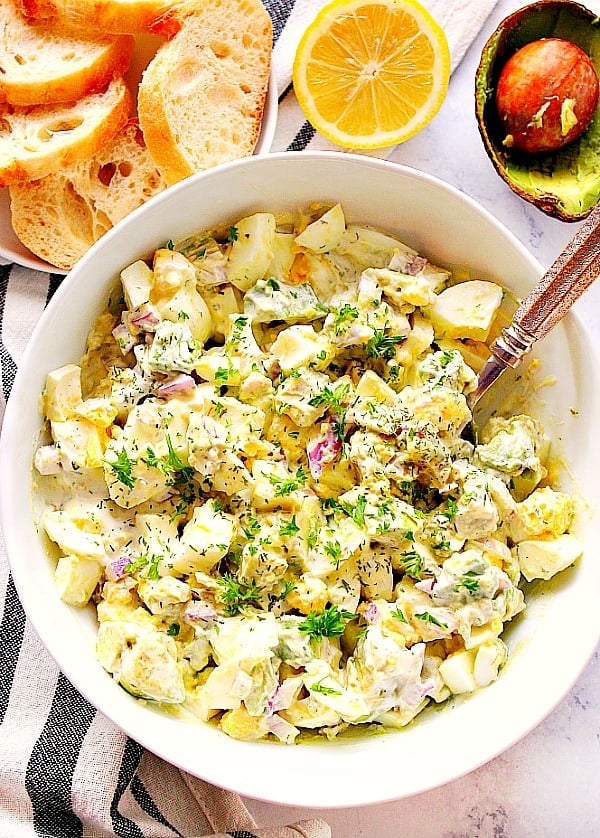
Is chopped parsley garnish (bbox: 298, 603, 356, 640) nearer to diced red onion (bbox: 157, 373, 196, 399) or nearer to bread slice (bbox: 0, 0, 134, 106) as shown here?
diced red onion (bbox: 157, 373, 196, 399)

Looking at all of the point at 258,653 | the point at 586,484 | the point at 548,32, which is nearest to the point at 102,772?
the point at 258,653

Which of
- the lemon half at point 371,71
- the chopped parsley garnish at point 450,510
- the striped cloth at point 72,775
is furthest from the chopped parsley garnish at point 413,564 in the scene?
the lemon half at point 371,71

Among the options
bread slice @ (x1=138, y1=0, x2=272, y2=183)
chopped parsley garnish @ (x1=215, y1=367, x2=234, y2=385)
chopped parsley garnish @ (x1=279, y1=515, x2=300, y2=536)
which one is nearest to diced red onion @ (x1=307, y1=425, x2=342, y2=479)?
chopped parsley garnish @ (x1=279, y1=515, x2=300, y2=536)

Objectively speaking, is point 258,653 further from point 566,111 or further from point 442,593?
point 566,111

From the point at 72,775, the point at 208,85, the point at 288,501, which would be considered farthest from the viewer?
the point at 208,85

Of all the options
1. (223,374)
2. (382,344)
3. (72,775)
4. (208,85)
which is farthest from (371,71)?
(72,775)

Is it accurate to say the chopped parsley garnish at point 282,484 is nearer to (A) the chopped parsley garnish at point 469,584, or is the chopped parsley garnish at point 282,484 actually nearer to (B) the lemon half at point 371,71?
(A) the chopped parsley garnish at point 469,584

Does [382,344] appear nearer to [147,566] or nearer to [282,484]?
[282,484]
